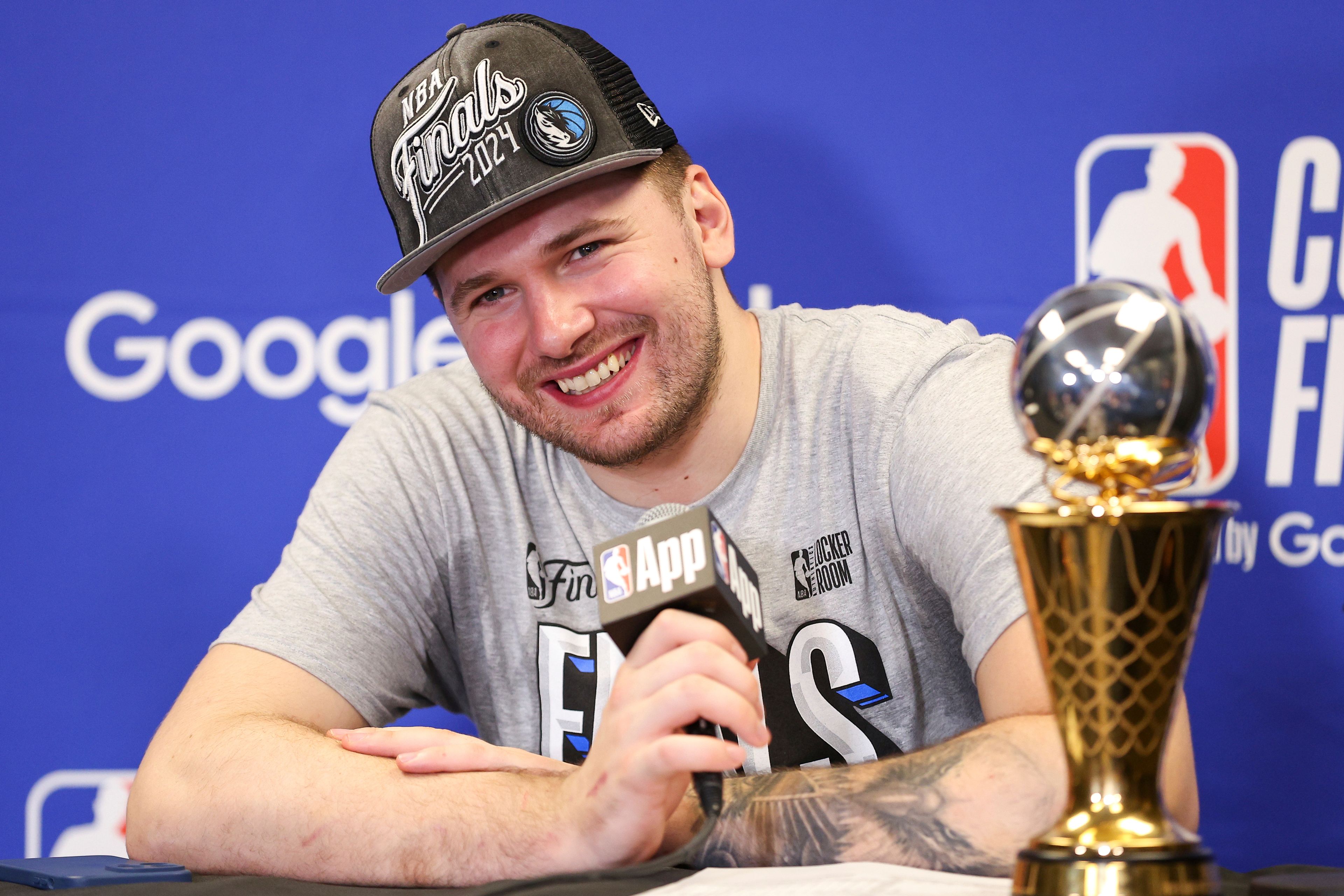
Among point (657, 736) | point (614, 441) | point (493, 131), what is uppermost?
point (493, 131)

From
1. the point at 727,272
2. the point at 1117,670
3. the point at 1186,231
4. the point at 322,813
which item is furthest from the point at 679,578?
the point at 1186,231

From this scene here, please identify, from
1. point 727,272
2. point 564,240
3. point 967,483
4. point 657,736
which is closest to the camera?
point 657,736

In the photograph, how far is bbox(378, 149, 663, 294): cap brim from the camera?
113 centimetres

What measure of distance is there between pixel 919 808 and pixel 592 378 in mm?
597

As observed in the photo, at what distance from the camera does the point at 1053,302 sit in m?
0.52

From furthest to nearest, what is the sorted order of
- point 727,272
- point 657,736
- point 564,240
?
1. point 727,272
2. point 564,240
3. point 657,736

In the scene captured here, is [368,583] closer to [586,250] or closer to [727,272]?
[586,250]

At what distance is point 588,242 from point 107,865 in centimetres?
71

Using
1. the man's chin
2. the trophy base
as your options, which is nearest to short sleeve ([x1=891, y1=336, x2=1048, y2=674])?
the man's chin

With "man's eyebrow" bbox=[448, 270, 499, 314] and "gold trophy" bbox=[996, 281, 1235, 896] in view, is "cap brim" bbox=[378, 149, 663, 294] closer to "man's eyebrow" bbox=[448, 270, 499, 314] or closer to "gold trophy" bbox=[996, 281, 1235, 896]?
"man's eyebrow" bbox=[448, 270, 499, 314]

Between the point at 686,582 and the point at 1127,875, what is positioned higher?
the point at 686,582

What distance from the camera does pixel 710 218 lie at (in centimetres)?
139

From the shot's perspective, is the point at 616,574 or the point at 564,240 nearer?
the point at 616,574

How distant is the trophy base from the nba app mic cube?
0.79 ft
